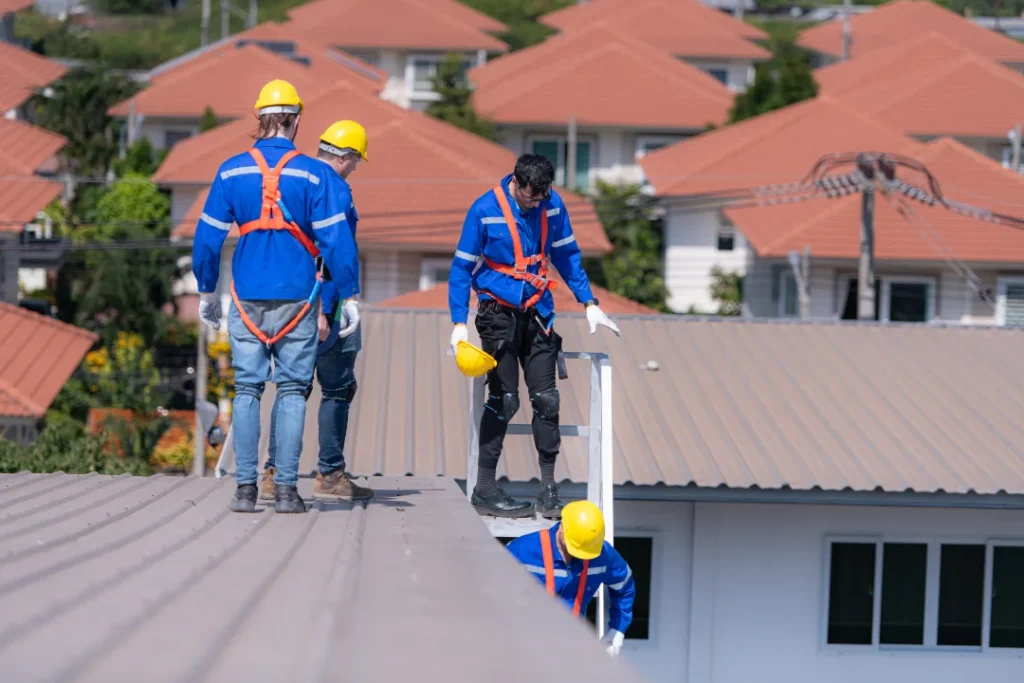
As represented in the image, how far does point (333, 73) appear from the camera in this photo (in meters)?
50.5

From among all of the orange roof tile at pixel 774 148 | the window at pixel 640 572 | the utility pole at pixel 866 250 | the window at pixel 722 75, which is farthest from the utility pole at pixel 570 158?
the window at pixel 640 572

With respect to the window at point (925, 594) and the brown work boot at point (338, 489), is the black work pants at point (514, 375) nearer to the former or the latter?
the brown work boot at point (338, 489)

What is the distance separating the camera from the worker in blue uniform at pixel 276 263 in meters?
6.64

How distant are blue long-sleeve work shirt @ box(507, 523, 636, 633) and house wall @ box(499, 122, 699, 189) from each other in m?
39.9

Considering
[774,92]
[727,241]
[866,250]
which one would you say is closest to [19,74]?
[727,241]

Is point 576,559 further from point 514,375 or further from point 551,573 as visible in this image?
point 514,375

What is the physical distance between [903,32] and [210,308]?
203 ft

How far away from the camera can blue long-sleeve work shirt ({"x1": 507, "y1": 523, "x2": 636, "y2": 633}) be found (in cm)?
705

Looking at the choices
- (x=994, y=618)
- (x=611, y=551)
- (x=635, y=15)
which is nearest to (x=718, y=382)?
(x=994, y=618)

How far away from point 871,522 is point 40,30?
5960 cm

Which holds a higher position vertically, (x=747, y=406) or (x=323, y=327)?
(x=323, y=327)

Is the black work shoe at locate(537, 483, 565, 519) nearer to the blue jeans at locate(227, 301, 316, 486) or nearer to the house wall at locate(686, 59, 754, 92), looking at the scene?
the blue jeans at locate(227, 301, 316, 486)

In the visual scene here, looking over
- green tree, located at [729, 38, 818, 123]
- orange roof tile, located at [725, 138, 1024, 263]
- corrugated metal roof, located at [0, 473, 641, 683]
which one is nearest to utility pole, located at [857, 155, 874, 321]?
orange roof tile, located at [725, 138, 1024, 263]

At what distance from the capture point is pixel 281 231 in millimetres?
6660
